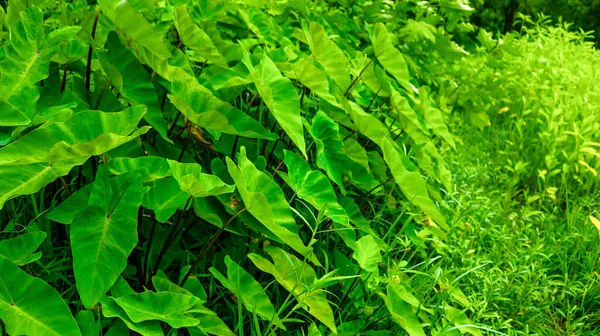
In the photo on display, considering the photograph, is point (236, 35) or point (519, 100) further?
point (519, 100)

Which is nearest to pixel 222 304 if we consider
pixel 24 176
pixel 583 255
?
pixel 24 176

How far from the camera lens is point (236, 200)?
1.41 meters

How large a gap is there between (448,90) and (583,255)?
1503 mm

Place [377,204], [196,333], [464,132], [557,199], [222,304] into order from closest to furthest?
[196,333] → [222,304] → [377,204] → [557,199] → [464,132]

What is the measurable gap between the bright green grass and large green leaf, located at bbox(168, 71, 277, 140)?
0.84 metres

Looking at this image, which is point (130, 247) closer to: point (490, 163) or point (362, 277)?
point (362, 277)

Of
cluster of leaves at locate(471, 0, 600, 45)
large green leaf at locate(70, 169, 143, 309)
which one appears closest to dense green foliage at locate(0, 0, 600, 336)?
large green leaf at locate(70, 169, 143, 309)

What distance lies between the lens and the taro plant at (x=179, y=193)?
3.57 ft

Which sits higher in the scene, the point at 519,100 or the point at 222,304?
the point at 222,304

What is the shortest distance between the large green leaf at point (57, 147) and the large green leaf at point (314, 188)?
0.45 m

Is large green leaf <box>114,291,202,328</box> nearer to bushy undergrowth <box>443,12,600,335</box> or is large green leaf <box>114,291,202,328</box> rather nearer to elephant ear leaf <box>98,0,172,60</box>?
elephant ear leaf <box>98,0,172,60</box>

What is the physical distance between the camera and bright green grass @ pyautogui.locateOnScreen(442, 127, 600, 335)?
6.30 feet

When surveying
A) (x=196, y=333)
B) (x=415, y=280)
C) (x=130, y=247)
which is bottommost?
(x=415, y=280)

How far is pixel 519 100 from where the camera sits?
351cm
